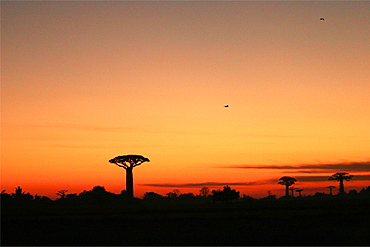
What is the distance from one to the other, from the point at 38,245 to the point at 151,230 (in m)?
6.92

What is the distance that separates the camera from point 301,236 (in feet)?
66.2

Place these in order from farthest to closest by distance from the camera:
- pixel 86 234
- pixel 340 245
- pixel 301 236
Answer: pixel 86 234
pixel 301 236
pixel 340 245

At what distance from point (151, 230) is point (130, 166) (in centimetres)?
5885

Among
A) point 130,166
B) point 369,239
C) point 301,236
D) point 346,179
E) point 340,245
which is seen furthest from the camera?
point 346,179

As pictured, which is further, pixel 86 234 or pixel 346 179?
pixel 346 179

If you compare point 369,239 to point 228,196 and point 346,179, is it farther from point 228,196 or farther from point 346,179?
point 346,179

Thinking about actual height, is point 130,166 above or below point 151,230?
above

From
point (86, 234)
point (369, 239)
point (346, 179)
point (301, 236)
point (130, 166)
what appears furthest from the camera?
point (346, 179)

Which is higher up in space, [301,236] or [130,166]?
[130,166]

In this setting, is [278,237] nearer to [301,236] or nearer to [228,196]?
[301,236]

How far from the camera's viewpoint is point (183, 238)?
20.5 metres

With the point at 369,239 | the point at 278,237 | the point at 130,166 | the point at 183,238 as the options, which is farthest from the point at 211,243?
the point at 130,166

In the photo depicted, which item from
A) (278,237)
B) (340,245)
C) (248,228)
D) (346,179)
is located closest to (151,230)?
(248,228)

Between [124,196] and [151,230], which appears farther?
[124,196]
